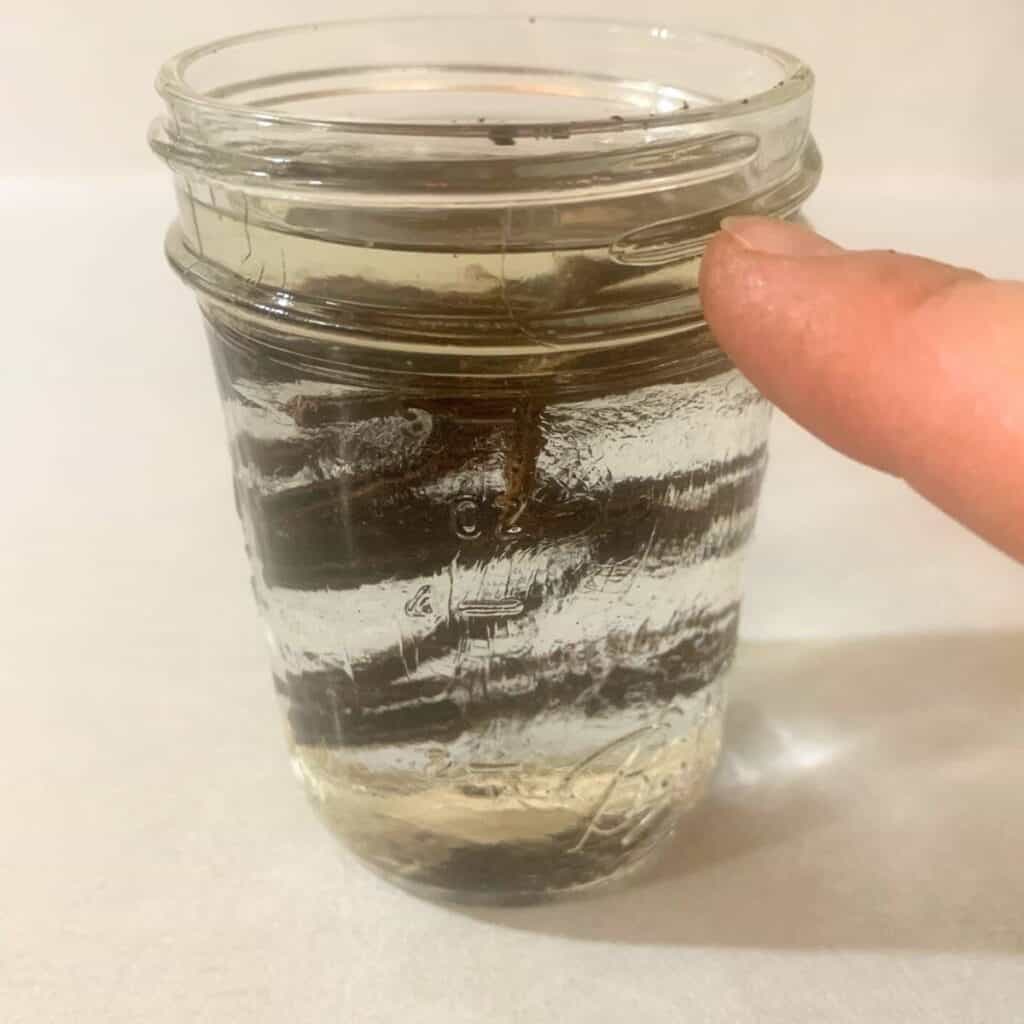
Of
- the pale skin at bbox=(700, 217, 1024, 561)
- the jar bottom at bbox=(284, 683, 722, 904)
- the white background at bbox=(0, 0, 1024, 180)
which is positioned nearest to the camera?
the pale skin at bbox=(700, 217, 1024, 561)

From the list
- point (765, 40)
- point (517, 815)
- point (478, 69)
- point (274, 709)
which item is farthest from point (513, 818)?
point (765, 40)

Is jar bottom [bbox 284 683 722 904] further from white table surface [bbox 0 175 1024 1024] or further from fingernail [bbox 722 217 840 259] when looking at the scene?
fingernail [bbox 722 217 840 259]

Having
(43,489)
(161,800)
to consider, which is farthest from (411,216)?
(43,489)

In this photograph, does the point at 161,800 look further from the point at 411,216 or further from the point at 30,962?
the point at 411,216

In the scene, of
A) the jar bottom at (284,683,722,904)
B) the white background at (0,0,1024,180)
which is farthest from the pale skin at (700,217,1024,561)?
the white background at (0,0,1024,180)

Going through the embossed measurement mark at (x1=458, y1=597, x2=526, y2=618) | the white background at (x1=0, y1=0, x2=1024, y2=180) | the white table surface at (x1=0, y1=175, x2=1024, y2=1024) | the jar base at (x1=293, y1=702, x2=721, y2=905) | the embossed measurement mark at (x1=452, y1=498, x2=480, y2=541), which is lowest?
the white table surface at (x1=0, y1=175, x2=1024, y2=1024)

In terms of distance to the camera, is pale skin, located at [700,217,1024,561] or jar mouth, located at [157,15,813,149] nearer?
pale skin, located at [700,217,1024,561]

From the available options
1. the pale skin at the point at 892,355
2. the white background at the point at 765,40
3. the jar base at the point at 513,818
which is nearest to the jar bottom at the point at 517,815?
the jar base at the point at 513,818

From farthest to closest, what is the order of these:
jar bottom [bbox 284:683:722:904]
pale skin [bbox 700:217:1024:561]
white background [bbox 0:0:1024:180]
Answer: white background [bbox 0:0:1024:180], jar bottom [bbox 284:683:722:904], pale skin [bbox 700:217:1024:561]
